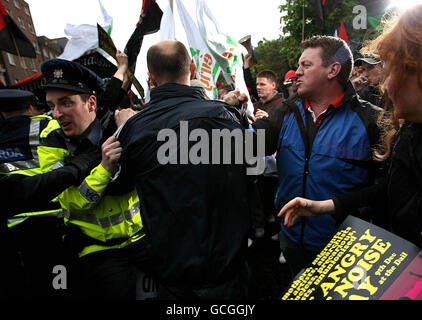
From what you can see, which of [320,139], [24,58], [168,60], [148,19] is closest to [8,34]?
[148,19]

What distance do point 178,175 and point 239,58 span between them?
108 inches

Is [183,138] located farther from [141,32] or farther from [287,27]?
[287,27]

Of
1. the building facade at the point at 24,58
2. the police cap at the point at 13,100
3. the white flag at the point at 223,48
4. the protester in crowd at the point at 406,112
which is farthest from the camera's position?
the building facade at the point at 24,58

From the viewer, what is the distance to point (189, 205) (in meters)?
1.39

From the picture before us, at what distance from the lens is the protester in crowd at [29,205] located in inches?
61.7

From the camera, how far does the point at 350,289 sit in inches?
37.4

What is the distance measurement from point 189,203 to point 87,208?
0.78m

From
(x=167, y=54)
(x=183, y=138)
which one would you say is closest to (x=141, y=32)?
(x=167, y=54)

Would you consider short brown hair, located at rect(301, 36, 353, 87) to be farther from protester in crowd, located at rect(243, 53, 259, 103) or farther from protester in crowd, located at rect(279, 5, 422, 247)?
protester in crowd, located at rect(243, 53, 259, 103)

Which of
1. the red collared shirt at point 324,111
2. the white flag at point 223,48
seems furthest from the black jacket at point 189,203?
the white flag at point 223,48

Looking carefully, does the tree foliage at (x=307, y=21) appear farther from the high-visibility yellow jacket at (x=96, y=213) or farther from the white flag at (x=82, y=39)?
the high-visibility yellow jacket at (x=96, y=213)

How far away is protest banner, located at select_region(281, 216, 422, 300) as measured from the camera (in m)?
0.89

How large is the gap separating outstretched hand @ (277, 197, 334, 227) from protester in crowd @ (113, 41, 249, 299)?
0.23 m

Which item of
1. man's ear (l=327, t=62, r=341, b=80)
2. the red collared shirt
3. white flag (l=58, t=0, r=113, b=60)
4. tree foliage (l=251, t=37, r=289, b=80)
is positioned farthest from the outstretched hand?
tree foliage (l=251, t=37, r=289, b=80)
